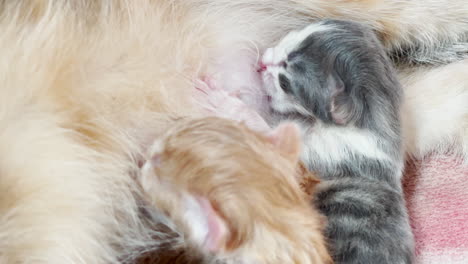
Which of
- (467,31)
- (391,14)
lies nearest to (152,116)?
(391,14)

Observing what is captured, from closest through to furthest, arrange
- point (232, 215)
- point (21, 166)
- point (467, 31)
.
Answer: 1. point (232, 215)
2. point (21, 166)
3. point (467, 31)

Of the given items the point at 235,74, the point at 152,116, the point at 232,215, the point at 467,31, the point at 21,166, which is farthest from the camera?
the point at 467,31

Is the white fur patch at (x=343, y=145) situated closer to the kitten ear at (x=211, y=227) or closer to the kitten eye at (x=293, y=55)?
the kitten eye at (x=293, y=55)

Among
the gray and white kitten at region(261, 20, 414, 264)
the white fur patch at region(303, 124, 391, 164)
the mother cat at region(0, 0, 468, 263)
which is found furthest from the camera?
the white fur patch at region(303, 124, 391, 164)

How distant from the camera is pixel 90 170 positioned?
3.56 feet

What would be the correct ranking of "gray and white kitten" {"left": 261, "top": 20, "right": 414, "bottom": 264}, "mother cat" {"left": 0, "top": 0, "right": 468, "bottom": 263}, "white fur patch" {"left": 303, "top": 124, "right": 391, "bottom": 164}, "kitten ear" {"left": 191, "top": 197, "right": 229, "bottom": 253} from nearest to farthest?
"kitten ear" {"left": 191, "top": 197, "right": 229, "bottom": 253}
"mother cat" {"left": 0, "top": 0, "right": 468, "bottom": 263}
"gray and white kitten" {"left": 261, "top": 20, "right": 414, "bottom": 264}
"white fur patch" {"left": 303, "top": 124, "right": 391, "bottom": 164}

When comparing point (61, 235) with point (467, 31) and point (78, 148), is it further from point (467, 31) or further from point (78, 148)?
point (467, 31)

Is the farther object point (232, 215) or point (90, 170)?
point (90, 170)

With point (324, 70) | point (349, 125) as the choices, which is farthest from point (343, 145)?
point (324, 70)

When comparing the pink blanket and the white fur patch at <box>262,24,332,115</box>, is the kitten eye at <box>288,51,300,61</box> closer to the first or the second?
the white fur patch at <box>262,24,332,115</box>

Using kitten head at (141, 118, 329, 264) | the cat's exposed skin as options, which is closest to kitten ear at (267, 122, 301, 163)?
kitten head at (141, 118, 329, 264)

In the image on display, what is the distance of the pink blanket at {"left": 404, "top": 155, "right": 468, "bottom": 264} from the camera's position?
4.14 feet

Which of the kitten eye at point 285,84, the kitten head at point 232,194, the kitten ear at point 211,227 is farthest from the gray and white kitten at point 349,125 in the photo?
the kitten ear at point 211,227

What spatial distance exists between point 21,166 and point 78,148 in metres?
0.09
